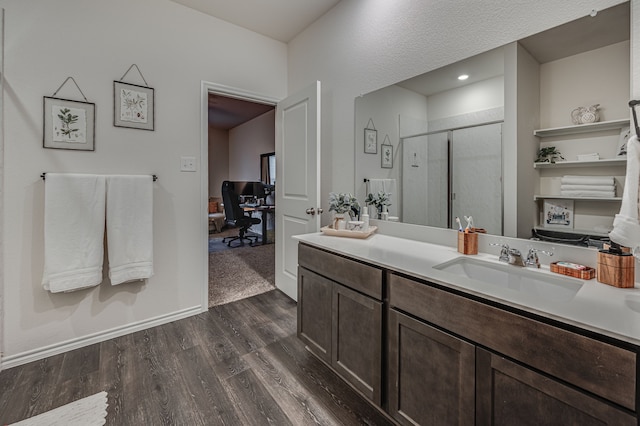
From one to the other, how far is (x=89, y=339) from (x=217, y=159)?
6597 millimetres

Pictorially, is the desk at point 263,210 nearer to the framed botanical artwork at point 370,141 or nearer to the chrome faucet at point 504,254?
the framed botanical artwork at point 370,141

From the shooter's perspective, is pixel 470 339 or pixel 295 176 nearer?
pixel 470 339

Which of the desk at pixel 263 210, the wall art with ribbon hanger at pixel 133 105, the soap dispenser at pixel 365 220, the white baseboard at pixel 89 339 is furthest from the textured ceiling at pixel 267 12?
the desk at pixel 263 210

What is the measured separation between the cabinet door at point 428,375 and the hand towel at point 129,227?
198cm

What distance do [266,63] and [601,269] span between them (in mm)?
3092

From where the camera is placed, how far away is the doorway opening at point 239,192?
312cm

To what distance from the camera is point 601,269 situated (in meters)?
1.08

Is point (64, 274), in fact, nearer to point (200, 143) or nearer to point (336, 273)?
point (200, 143)

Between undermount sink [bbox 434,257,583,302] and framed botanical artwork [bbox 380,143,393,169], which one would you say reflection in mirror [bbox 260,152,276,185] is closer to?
framed botanical artwork [bbox 380,143,393,169]

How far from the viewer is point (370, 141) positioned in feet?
7.26

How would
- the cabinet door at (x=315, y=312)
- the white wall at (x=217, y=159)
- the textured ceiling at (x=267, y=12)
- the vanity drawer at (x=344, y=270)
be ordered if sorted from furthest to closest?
1. the white wall at (x=217, y=159)
2. the textured ceiling at (x=267, y=12)
3. the cabinet door at (x=315, y=312)
4. the vanity drawer at (x=344, y=270)

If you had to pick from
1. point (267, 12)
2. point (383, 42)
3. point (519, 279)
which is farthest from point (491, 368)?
point (267, 12)

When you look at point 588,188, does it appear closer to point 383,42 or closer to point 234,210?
point 383,42

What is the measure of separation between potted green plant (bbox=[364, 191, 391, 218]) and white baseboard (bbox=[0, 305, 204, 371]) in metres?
1.84
